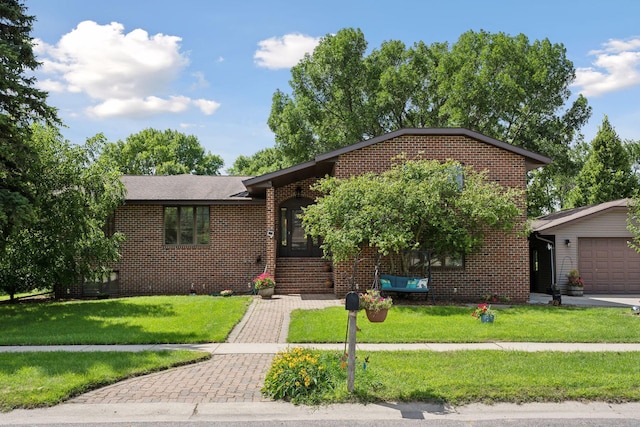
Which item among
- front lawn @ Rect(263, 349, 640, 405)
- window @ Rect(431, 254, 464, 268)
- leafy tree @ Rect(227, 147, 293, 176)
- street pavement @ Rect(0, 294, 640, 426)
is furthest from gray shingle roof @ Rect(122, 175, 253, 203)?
leafy tree @ Rect(227, 147, 293, 176)

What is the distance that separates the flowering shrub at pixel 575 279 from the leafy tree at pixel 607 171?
12.3 m

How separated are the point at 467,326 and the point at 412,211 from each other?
4154 mm

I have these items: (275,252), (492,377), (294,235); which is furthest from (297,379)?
(294,235)

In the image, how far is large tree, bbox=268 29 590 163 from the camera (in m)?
29.4

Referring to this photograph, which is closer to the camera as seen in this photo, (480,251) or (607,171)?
(480,251)

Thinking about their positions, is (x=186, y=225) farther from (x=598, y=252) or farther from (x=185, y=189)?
(x=598, y=252)

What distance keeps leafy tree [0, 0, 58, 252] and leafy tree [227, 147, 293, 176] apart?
104 feet

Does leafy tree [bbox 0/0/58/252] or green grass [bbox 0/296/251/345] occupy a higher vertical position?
leafy tree [bbox 0/0/58/252]

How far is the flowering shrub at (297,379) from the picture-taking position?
615 cm

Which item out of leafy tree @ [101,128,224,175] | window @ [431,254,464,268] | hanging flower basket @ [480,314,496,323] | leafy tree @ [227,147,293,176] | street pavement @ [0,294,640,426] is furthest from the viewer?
leafy tree @ [227,147,293,176]

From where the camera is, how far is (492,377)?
6695mm

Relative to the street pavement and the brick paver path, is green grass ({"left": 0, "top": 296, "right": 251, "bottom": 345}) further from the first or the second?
the street pavement

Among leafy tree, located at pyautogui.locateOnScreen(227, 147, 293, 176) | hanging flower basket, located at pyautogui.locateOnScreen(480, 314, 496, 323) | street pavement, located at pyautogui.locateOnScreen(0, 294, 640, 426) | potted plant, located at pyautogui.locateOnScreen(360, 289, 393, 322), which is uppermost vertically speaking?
leafy tree, located at pyautogui.locateOnScreen(227, 147, 293, 176)

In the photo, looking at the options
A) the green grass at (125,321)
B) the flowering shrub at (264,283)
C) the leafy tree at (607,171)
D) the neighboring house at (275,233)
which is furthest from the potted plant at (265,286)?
the leafy tree at (607,171)
